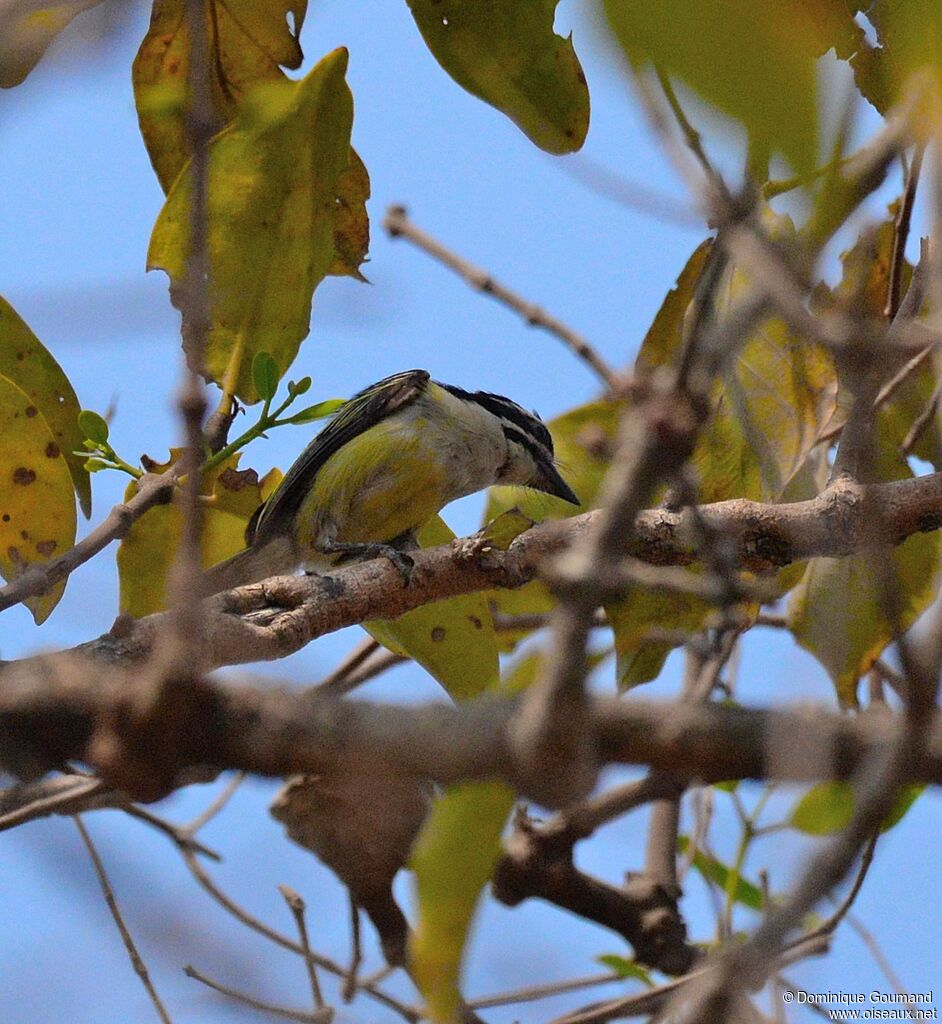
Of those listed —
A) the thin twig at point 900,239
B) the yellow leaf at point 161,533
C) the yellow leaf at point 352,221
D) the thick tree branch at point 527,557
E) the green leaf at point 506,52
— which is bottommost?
the thick tree branch at point 527,557

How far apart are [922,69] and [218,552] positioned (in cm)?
273

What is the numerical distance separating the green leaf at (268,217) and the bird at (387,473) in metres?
0.92

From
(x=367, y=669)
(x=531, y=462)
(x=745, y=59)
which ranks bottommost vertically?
(x=745, y=59)

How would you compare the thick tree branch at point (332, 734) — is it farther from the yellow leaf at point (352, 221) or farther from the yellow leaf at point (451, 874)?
the yellow leaf at point (352, 221)

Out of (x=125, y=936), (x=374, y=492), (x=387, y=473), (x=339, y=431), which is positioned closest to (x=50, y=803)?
(x=125, y=936)

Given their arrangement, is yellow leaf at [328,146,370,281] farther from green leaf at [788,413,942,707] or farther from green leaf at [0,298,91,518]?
green leaf at [788,413,942,707]

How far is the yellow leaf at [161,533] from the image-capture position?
118 inches

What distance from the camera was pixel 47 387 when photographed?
2.98m

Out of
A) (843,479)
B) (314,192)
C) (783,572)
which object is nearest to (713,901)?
(783,572)

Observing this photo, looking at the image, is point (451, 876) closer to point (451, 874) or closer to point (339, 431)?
point (451, 874)

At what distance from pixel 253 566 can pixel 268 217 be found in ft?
4.33

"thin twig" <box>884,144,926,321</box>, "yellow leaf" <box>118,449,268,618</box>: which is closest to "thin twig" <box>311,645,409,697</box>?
"yellow leaf" <box>118,449,268,618</box>

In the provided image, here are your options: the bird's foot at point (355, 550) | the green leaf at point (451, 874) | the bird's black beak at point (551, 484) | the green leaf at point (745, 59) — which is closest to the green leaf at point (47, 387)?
the bird's foot at point (355, 550)

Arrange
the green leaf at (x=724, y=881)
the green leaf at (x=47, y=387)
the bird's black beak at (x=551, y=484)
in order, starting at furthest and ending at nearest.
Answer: the bird's black beak at (x=551, y=484) < the green leaf at (x=724, y=881) < the green leaf at (x=47, y=387)
